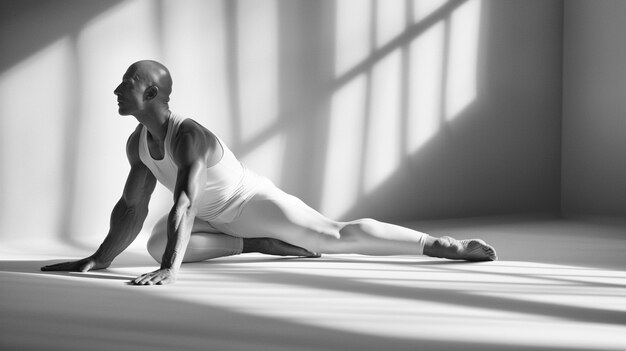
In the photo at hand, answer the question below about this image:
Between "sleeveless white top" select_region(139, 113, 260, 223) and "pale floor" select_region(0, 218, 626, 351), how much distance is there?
0.21 m

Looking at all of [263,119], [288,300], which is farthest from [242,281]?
[263,119]

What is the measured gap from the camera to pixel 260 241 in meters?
3.58

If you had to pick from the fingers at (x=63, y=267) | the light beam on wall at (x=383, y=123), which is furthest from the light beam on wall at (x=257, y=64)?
the fingers at (x=63, y=267)

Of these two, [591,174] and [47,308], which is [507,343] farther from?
[591,174]

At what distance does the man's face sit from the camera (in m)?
3.02

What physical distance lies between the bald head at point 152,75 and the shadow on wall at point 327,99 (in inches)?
54.0

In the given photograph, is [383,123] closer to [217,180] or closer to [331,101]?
[331,101]

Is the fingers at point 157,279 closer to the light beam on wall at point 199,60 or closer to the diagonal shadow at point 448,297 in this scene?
the diagonal shadow at point 448,297

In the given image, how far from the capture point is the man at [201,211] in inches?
117

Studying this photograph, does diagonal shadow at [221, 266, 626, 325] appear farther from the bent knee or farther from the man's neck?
the man's neck

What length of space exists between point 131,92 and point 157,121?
14 cm

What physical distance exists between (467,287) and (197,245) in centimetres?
110

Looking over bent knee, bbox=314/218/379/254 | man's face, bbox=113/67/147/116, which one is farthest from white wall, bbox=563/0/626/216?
man's face, bbox=113/67/147/116

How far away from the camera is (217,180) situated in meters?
3.24
